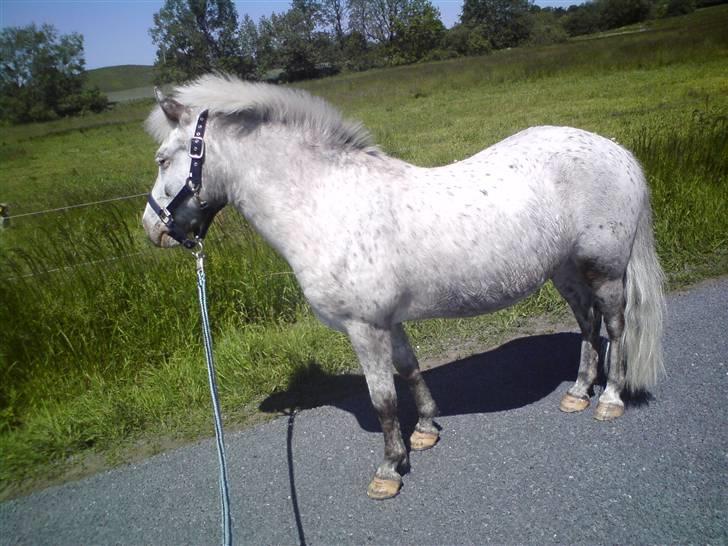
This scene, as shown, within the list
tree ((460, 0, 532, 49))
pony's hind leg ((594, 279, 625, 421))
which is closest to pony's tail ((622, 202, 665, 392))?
pony's hind leg ((594, 279, 625, 421))

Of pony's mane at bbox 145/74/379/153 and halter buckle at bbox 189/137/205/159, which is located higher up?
pony's mane at bbox 145/74/379/153

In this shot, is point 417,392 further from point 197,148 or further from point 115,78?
point 115,78

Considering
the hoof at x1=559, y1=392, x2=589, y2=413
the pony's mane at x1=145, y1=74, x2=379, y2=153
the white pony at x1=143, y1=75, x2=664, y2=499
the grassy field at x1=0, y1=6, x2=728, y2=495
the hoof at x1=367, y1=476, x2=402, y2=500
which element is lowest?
the hoof at x1=559, y1=392, x2=589, y2=413

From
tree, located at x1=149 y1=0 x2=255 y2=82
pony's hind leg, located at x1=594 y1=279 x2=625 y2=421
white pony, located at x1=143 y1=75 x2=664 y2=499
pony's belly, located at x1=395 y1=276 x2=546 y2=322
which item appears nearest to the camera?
white pony, located at x1=143 y1=75 x2=664 y2=499

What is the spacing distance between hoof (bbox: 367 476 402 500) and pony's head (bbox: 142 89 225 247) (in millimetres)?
1655

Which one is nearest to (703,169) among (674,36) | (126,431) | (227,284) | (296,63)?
(296,63)

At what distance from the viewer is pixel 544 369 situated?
12.7 feet

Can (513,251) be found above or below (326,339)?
above

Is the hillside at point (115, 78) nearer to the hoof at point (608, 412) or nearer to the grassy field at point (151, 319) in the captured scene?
the grassy field at point (151, 319)

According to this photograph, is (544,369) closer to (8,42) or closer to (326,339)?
(326,339)

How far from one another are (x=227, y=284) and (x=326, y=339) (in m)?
1.09

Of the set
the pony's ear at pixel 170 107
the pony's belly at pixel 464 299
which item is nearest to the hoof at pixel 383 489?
the pony's belly at pixel 464 299

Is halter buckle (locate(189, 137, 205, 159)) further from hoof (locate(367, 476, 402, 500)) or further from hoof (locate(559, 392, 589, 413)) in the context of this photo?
hoof (locate(559, 392, 589, 413))

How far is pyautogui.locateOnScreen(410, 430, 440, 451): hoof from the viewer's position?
10.4 feet
